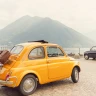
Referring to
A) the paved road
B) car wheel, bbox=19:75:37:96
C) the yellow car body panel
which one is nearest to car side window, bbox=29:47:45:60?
the yellow car body panel

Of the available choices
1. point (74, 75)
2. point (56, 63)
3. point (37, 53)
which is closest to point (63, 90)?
point (56, 63)

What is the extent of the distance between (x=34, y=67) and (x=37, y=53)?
0.66m

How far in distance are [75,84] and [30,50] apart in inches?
107

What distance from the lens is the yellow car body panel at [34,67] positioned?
275 inches

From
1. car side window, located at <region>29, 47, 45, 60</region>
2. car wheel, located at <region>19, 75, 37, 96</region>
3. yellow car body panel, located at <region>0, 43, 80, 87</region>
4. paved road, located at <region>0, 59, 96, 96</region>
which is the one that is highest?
car side window, located at <region>29, 47, 45, 60</region>

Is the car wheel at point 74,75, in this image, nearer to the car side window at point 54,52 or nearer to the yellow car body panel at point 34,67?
the yellow car body panel at point 34,67

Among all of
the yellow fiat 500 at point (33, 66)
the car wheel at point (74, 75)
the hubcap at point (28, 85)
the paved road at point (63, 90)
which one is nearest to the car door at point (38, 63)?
the yellow fiat 500 at point (33, 66)

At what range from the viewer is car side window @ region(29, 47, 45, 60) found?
775 cm

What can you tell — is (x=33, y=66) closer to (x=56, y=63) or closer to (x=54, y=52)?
(x=56, y=63)

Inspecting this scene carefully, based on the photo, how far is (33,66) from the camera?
7.50 m

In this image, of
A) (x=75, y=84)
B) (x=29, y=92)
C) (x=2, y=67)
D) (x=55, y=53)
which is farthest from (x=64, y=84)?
(x=2, y=67)

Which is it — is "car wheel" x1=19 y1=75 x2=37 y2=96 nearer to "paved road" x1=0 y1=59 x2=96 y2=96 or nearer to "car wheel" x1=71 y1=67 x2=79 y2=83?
"paved road" x1=0 y1=59 x2=96 y2=96

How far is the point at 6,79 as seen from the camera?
6969 millimetres

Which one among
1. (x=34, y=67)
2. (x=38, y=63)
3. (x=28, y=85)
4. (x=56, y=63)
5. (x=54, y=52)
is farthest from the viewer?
(x=54, y=52)
